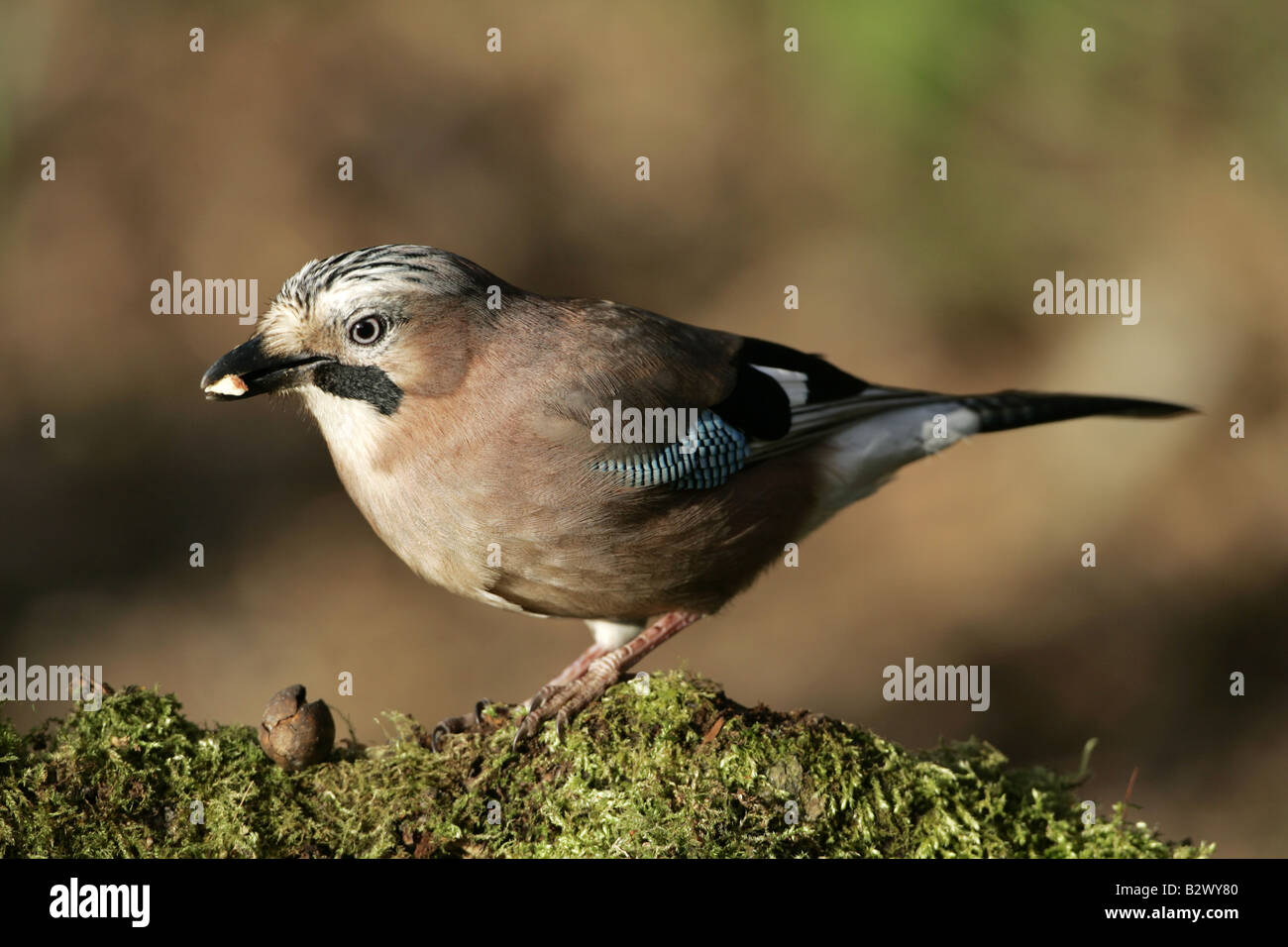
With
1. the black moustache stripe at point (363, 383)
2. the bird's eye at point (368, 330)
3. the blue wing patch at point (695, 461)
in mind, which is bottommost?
the blue wing patch at point (695, 461)

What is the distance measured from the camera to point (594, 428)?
485 centimetres

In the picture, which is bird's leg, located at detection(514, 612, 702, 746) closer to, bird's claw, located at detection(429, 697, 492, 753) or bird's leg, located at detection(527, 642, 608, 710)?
bird's leg, located at detection(527, 642, 608, 710)

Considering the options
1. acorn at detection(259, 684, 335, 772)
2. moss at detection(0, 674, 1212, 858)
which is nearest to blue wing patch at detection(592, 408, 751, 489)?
moss at detection(0, 674, 1212, 858)

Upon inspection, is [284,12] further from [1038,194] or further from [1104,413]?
[1104,413]

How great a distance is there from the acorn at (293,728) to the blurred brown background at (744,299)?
5.79m

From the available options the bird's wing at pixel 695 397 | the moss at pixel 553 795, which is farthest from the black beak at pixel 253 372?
the moss at pixel 553 795

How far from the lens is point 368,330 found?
15.4 ft

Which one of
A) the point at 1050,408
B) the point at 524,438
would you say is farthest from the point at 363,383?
the point at 1050,408

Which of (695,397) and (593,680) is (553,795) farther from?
(695,397)

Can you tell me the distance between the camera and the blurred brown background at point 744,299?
380 inches

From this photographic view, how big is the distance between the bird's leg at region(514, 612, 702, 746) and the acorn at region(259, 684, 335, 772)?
0.70m

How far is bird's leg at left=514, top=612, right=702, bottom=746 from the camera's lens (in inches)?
172

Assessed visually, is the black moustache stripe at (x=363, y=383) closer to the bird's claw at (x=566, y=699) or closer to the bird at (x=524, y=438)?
the bird at (x=524, y=438)

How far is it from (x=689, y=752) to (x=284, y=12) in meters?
9.45
